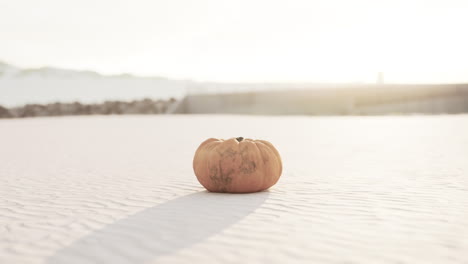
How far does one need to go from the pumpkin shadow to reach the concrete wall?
24.6 m


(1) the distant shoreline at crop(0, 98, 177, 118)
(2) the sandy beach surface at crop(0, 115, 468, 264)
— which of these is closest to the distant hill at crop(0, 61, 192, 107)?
(1) the distant shoreline at crop(0, 98, 177, 118)

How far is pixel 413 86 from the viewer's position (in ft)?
94.7

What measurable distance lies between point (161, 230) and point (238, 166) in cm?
141

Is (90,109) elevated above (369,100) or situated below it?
below

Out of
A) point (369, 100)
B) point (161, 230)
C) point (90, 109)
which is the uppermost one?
point (369, 100)

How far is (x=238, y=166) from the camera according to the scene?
4875 millimetres

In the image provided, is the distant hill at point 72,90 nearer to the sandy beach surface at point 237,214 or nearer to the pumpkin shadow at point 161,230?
the sandy beach surface at point 237,214

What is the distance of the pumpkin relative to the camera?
490 centimetres

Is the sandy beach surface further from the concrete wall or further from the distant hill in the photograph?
the distant hill

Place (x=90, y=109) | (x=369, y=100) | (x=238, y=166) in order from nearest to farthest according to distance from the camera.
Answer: (x=238, y=166) → (x=369, y=100) → (x=90, y=109)

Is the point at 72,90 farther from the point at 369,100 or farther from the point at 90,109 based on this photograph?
the point at 369,100

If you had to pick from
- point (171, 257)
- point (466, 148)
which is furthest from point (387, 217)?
point (466, 148)

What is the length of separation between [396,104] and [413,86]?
144 centimetres

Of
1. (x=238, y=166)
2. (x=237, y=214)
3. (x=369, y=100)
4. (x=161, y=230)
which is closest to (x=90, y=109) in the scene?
(x=369, y=100)
